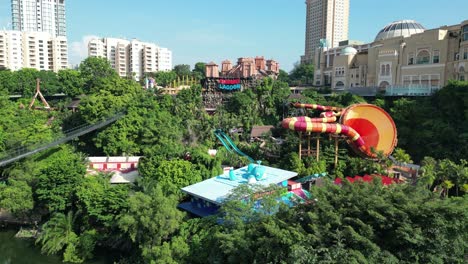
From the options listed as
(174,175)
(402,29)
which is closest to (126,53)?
(402,29)

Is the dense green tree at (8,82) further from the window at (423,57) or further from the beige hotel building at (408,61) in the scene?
the window at (423,57)

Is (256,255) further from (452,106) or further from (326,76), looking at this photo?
(326,76)

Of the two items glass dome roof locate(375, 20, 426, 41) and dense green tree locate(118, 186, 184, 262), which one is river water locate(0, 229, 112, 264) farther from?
glass dome roof locate(375, 20, 426, 41)

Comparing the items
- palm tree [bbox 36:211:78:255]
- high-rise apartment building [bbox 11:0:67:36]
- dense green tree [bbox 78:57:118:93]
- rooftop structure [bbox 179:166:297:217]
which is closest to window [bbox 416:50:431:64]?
rooftop structure [bbox 179:166:297:217]

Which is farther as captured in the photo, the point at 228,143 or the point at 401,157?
the point at 228,143

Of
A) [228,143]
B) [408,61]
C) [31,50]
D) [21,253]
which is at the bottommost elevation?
[21,253]

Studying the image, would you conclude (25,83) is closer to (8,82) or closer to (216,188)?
(8,82)

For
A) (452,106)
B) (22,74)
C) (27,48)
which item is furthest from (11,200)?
(27,48)
